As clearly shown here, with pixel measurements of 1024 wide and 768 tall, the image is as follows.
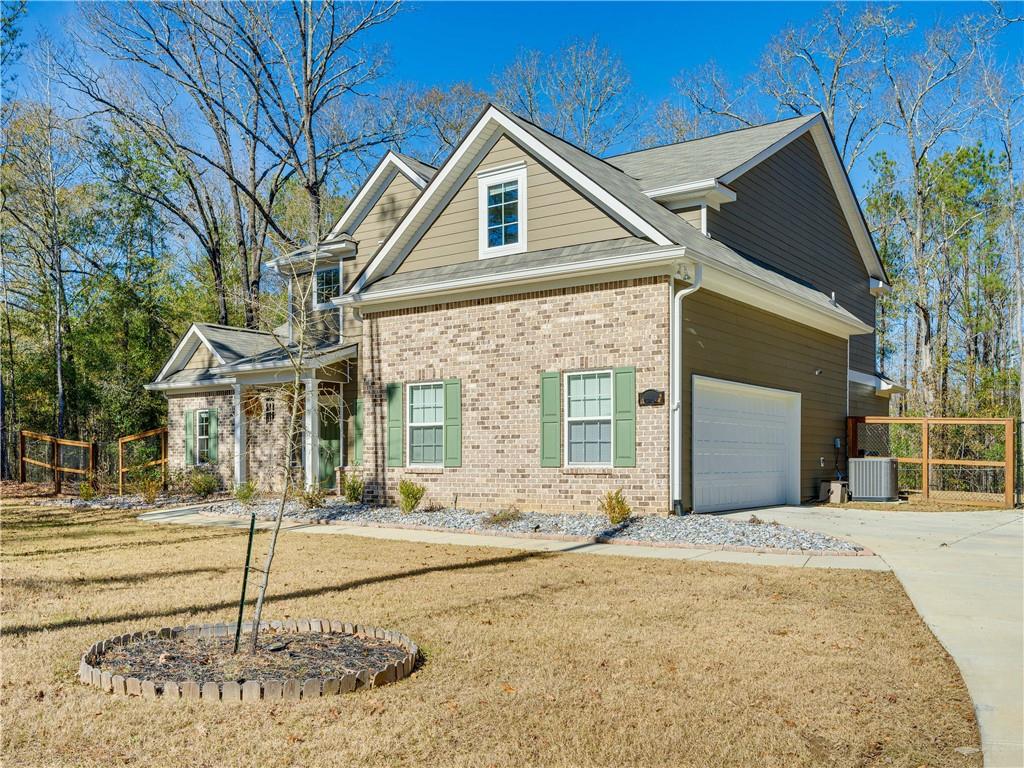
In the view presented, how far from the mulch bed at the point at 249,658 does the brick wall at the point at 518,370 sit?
25.5 feet

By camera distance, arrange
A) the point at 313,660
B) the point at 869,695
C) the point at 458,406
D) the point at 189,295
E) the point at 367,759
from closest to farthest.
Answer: the point at 367,759, the point at 869,695, the point at 313,660, the point at 458,406, the point at 189,295

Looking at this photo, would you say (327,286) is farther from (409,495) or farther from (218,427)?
(409,495)

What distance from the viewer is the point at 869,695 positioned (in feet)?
→ 15.4

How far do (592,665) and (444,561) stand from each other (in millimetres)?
4600

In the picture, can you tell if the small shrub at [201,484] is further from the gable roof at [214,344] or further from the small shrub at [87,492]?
the gable roof at [214,344]

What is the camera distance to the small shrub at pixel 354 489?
51.0ft

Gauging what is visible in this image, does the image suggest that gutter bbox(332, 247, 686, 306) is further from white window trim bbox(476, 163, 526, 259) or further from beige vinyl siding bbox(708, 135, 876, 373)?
beige vinyl siding bbox(708, 135, 876, 373)

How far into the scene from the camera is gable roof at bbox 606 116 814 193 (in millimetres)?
15289

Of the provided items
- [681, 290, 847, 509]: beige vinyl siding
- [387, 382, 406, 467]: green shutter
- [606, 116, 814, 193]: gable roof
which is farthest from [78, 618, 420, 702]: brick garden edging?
[606, 116, 814, 193]: gable roof

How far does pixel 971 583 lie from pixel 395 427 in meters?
9.99

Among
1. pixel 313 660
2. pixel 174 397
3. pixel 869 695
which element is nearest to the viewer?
pixel 869 695

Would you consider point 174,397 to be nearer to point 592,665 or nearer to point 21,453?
point 21,453

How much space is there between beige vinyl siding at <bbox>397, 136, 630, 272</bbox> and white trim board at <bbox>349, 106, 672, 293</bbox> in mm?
182

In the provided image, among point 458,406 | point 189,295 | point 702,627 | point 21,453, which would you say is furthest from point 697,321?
point 189,295
